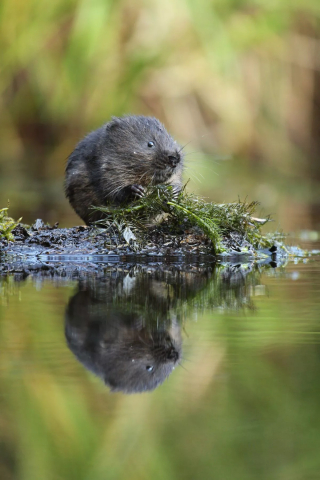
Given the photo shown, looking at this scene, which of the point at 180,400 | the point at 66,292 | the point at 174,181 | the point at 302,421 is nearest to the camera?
the point at 302,421

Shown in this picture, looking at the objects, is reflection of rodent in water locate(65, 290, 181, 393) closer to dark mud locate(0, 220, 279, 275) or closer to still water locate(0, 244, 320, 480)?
still water locate(0, 244, 320, 480)

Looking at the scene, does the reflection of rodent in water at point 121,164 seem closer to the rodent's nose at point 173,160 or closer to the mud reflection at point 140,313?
the rodent's nose at point 173,160

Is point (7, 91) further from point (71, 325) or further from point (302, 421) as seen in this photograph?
point (302, 421)

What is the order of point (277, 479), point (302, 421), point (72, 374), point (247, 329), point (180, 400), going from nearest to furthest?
point (277, 479), point (302, 421), point (180, 400), point (72, 374), point (247, 329)

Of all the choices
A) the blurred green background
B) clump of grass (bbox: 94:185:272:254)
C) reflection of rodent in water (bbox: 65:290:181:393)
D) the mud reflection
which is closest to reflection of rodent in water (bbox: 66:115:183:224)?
clump of grass (bbox: 94:185:272:254)

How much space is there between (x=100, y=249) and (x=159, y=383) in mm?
2455

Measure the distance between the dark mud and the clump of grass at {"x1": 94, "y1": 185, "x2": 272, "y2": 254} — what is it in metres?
0.05

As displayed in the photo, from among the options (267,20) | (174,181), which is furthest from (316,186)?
(174,181)

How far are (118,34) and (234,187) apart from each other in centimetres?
274

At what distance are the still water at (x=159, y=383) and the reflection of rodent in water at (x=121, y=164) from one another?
1357mm

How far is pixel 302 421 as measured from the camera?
5.95ft

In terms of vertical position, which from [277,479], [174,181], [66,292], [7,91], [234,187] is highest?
[7,91]

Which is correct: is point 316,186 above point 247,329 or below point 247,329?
above

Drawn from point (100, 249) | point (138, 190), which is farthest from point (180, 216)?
point (100, 249)
